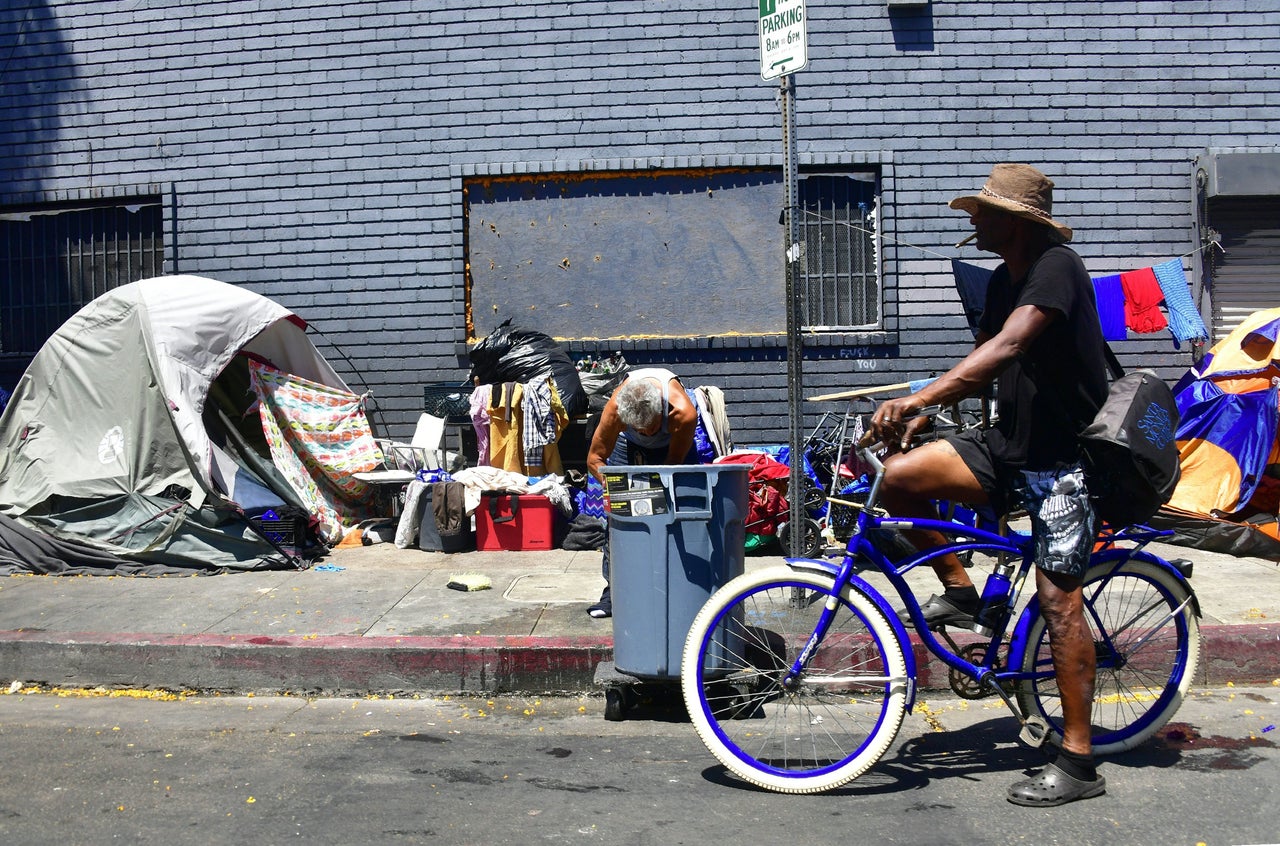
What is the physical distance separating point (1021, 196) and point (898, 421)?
3.17 feet

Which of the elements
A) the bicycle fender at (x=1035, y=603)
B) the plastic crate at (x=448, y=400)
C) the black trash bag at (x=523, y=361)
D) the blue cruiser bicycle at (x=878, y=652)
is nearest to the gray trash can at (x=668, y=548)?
the blue cruiser bicycle at (x=878, y=652)

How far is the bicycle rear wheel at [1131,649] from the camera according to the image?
4.15 meters

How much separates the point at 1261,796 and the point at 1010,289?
79.0 inches

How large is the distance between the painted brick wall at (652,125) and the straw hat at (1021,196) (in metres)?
5.70

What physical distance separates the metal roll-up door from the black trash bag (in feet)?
19.1

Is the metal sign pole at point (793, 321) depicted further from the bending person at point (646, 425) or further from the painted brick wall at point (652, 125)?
the painted brick wall at point (652, 125)

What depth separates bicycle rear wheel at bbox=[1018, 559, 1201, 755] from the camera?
4152mm

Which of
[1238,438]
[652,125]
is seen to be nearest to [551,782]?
[1238,438]

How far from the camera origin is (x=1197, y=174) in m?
9.64

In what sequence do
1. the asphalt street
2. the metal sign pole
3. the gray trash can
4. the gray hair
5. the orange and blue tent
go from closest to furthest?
the asphalt street → the gray trash can → the gray hair → the metal sign pole → the orange and blue tent

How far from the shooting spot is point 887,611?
156 inches

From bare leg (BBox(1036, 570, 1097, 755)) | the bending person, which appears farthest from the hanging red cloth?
bare leg (BBox(1036, 570, 1097, 755))

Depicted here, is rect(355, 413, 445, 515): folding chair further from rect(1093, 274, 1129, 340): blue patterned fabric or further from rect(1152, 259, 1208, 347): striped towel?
rect(1152, 259, 1208, 347): striped towel

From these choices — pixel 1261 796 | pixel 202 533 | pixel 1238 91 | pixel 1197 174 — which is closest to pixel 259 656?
pixel 202 533
